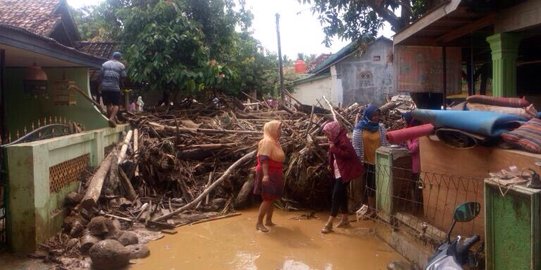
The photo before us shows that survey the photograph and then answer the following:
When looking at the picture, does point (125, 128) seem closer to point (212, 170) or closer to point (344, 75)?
point (212, 170)

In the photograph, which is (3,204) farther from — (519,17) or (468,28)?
(468,28)

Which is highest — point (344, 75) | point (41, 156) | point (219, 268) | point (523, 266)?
point (344, 75)

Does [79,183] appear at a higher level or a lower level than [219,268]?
higher

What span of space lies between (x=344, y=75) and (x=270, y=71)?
4.48 meters

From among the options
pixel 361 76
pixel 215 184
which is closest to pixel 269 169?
pixel 215 184

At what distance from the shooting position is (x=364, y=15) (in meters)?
12.5

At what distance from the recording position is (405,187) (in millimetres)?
6195

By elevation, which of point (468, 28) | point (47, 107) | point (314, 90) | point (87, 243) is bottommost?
point (87, 243)

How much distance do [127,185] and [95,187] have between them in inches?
50.6

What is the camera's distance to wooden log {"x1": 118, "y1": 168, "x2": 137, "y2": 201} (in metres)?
7.97

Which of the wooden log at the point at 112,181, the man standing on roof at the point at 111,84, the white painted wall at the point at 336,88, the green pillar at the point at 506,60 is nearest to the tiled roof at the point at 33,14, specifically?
the man standing on roof at the point at 111,84

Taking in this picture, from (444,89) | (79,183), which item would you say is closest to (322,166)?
(444,89)

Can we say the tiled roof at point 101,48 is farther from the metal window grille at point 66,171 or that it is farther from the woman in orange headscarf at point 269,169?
the woman in orange headscarf at point 269,169

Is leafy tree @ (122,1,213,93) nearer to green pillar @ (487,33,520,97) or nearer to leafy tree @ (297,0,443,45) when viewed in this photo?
leafy tree @ (297,0,443,45)
